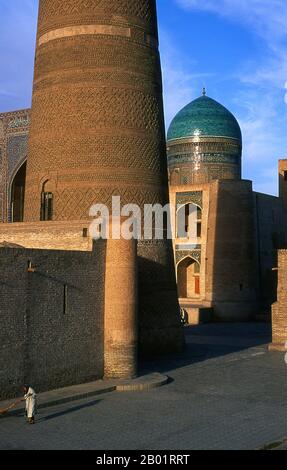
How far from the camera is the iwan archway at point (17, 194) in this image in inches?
782

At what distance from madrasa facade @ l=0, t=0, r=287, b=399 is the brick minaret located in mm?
23

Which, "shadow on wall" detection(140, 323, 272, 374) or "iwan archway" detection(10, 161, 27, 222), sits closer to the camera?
"shadow on wall" detection(140, 323, 272, 374)

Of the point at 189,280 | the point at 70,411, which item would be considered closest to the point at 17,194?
the point at 189,280

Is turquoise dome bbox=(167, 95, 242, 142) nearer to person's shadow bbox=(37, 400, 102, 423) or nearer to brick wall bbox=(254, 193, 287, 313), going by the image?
brick wall bbox=(254, 193, 287, 313)

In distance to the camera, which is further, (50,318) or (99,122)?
(99,122)

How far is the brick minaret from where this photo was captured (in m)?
13.9

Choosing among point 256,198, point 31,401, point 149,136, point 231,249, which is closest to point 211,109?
point 256,198

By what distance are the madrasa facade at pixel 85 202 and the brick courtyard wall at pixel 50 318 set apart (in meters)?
0.02

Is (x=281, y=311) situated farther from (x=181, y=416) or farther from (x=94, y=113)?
(x=181, y=416)

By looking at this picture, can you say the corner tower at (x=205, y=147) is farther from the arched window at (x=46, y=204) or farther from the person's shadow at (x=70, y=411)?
the person's shadow at (x=70, y=411)

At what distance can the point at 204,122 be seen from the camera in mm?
30875

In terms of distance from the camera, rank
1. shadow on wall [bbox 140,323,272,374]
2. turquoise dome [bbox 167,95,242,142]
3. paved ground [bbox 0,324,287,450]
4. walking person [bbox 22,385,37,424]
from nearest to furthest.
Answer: paved ground [bbox 0,324,287,450] → walking person [bbox 22,385,37,424] → shadow on wall [bbox 140,323,272,374] → turquoise dome [bbox 167,95,242,142]

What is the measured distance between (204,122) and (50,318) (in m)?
21.5

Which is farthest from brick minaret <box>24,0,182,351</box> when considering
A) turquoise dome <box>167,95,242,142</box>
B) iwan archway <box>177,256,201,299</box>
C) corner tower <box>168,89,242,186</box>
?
turquoise dome <box>167,95,242,142</box>
